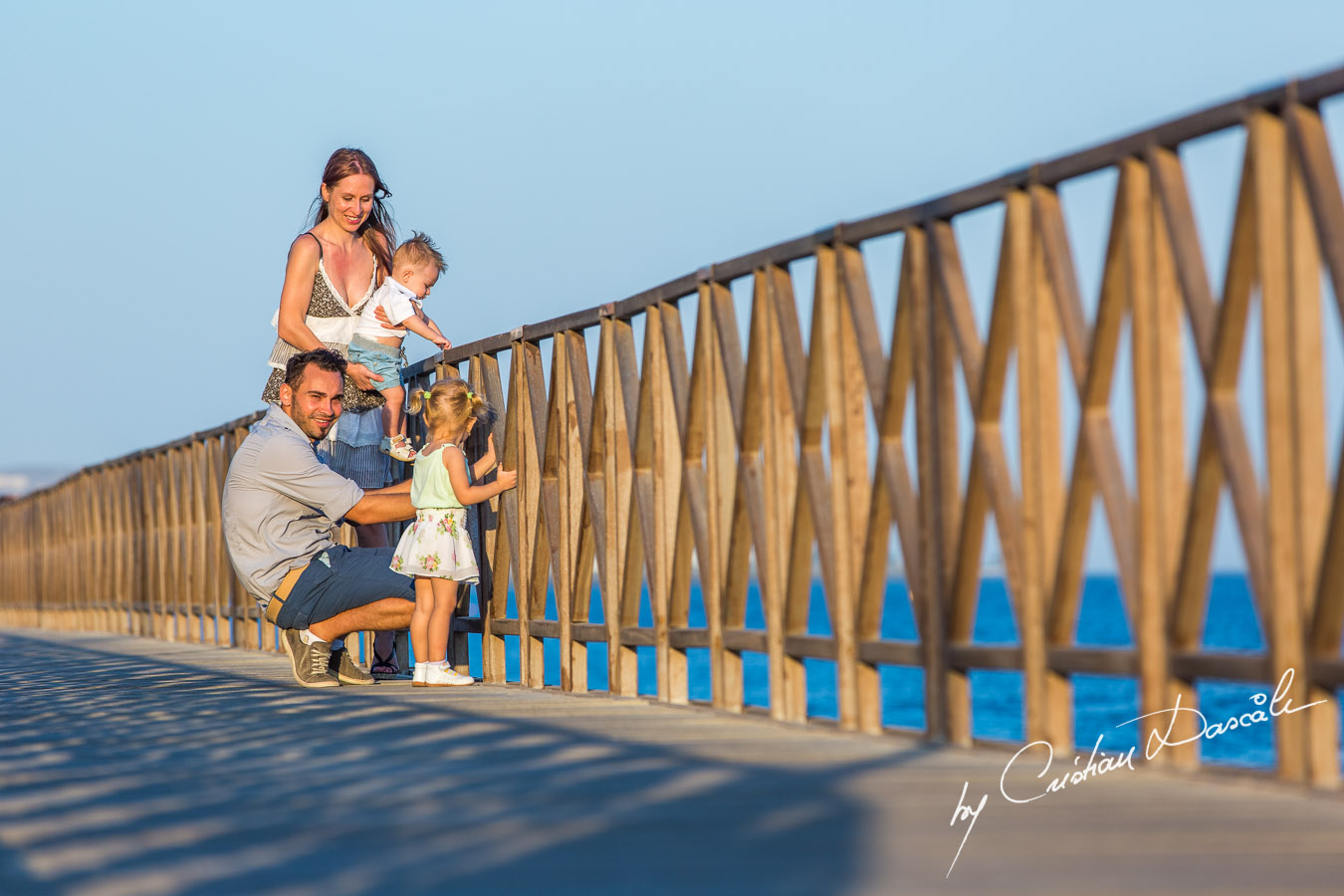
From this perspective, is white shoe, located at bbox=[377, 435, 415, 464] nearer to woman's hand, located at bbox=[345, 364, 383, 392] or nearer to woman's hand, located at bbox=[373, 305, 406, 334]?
woman's hand, located at bbox=[345, 364, 383, 392]

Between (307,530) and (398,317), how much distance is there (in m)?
0.93

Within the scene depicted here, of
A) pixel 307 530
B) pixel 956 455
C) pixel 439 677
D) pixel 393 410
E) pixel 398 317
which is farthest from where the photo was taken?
pixel 393 410

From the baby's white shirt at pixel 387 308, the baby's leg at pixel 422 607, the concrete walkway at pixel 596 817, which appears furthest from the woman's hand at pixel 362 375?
the concrete walkway at pixel 596 817

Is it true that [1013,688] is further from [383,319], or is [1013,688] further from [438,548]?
[438,548]

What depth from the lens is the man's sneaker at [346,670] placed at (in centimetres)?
688

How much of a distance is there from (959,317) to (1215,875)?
1897 millimetres

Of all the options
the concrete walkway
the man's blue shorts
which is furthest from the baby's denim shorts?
the concrete walkway

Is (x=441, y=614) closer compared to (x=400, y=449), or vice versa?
(x=441, y=614)

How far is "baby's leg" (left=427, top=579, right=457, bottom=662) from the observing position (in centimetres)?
648

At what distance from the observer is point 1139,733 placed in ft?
11.7

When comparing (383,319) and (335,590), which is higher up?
(383,319)

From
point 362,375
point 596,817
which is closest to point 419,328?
point 362,375

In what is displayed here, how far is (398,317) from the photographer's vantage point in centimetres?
704

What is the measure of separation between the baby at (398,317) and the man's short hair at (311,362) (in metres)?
0.34
